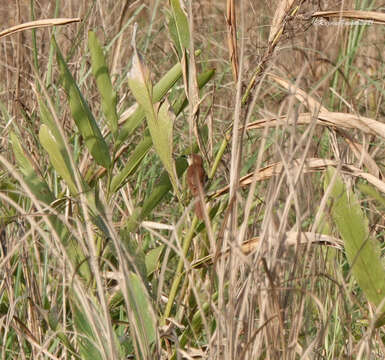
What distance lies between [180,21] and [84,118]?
0.69 feet

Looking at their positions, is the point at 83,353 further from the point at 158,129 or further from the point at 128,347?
the point at 158,129

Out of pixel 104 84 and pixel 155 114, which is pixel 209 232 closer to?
pixel 155 114

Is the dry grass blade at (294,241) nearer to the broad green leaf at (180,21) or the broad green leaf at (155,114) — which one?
the broad green leaf at (155,114)

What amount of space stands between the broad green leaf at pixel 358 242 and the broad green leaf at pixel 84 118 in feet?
1.21

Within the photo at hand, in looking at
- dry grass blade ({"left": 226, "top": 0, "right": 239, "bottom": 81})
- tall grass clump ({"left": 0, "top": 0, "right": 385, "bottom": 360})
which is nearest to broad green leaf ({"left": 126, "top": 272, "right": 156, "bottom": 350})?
tall grass clump ({"left": 0, "top": 0, "right": 385, "bottom": 360})

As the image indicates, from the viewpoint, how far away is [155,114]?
3.73 ft

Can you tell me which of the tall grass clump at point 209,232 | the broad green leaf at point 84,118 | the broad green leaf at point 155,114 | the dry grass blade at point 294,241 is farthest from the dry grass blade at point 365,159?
the broad green leaf at point 84,118

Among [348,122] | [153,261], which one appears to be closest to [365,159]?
[348,122]

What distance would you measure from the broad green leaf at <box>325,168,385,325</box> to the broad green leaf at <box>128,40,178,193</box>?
0.25 metres

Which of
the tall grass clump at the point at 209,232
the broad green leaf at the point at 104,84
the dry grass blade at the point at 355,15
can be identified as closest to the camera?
the tall grass clump at the point at 209,232

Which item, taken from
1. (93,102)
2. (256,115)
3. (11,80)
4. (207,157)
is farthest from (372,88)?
(207,157)

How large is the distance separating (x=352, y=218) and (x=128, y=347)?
41 cm

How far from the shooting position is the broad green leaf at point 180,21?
1168 mm

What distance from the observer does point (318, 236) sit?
1073 millimetres
